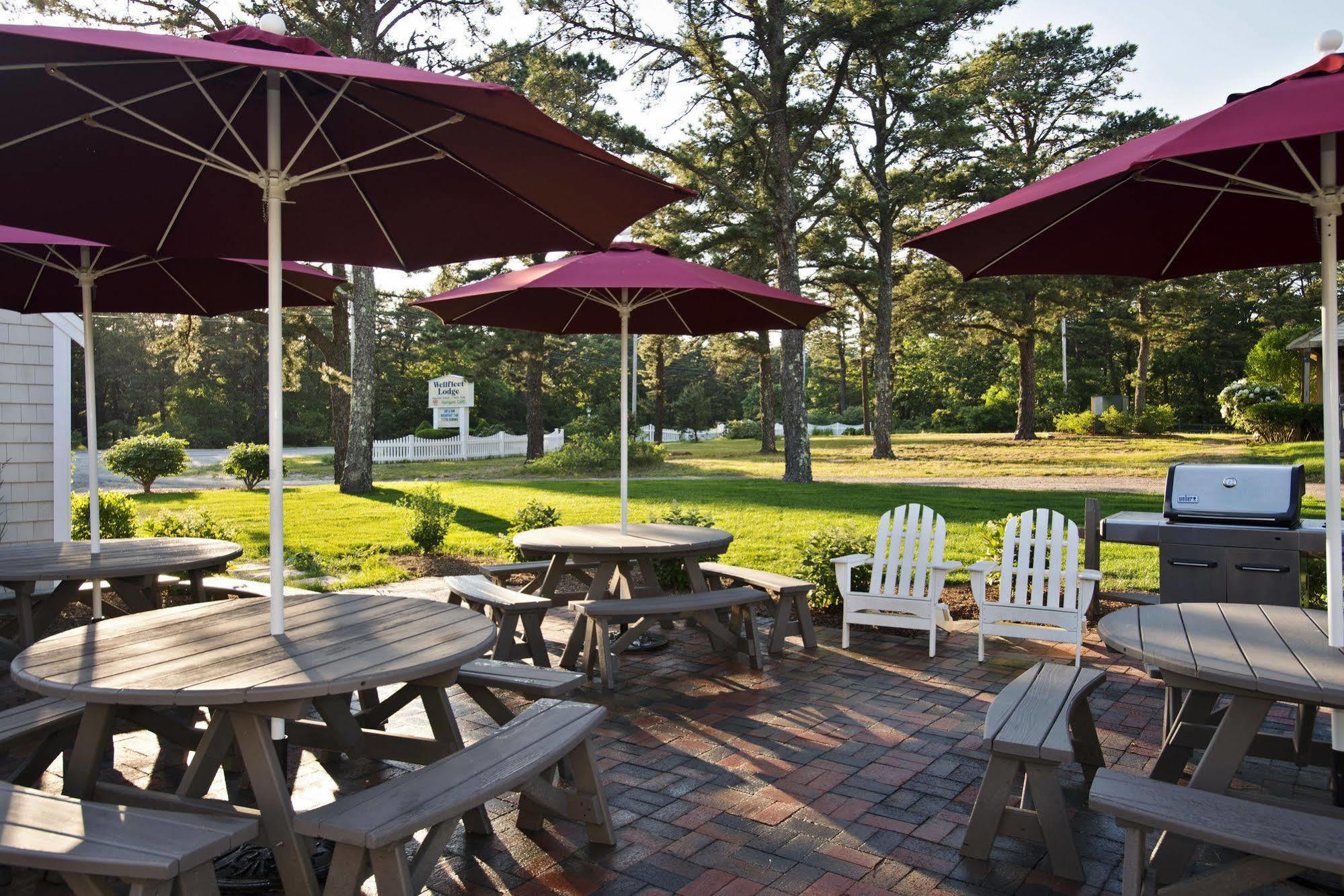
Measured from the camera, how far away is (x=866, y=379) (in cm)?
3928

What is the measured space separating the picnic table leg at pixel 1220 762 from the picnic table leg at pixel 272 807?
2.46m

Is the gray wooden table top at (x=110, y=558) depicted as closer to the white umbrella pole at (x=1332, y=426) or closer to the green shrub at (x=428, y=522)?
the green shrub at (x=428, y=522)

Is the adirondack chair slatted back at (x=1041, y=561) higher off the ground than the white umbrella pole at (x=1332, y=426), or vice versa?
the white umbrella pole at (x=1332, y=426)

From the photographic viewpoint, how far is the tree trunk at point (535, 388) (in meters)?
19.5

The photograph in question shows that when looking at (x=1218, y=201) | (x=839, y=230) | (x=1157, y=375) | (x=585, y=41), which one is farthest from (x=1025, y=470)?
(x=1157, y=375)

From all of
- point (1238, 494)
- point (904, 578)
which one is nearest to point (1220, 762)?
point (1238, 494)

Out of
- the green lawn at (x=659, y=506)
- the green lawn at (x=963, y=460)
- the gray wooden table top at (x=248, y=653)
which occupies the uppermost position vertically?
the gray wooden table top at (x=248, y=653)

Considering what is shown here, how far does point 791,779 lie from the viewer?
351 centimetres

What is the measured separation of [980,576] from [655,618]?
1.98 m

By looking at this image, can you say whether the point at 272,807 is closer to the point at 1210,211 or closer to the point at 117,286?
the point at 117,286

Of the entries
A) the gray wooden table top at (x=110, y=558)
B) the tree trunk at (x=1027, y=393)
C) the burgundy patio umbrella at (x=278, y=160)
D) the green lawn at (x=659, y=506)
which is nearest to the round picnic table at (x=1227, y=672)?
the burgundy patio umbrella at (x=278, y=160)

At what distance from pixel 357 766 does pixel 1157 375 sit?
40799mm

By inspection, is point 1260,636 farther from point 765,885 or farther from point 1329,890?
point 765,885

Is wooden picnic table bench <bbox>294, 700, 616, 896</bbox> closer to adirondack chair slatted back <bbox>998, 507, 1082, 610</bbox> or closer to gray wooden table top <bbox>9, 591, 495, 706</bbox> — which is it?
gray wooden table top <bbox>9, 591, 495, 706</bbox>
